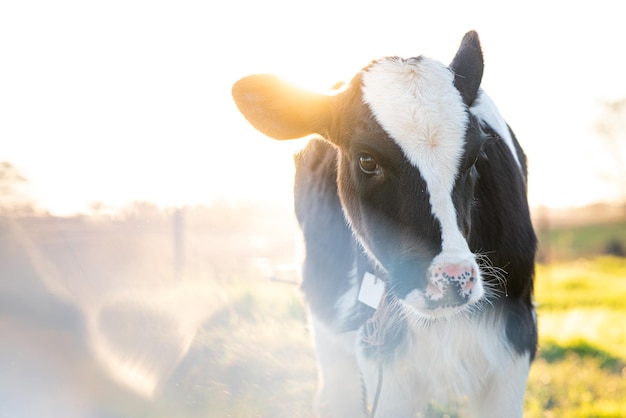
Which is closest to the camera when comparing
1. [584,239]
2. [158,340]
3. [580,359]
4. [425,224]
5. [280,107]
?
[425,224]

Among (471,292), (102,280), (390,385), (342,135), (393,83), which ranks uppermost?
(393,83)

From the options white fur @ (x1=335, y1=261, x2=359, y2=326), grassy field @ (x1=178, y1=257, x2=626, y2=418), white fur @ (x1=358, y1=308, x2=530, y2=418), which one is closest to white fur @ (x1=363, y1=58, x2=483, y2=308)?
white fur @ (x1=358, y1=308, x2=530, y2=418)

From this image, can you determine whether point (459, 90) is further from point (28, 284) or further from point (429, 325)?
point (28, 284)

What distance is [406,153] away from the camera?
3.31 meters

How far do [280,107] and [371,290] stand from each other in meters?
1.10

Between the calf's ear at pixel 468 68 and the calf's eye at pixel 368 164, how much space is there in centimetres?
55

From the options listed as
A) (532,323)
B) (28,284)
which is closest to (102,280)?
(28,284)

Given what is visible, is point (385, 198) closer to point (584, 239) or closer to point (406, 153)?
point (406, 153)

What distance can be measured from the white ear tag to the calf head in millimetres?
244

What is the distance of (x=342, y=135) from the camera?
3.74 metres

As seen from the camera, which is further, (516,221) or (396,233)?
Result: (516,221)

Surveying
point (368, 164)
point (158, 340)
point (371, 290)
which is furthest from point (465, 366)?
point (158, 340)

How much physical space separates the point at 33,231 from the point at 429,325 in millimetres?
6187

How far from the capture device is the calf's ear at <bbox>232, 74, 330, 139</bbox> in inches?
152
